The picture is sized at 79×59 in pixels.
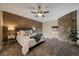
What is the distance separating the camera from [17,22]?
7.72 feet

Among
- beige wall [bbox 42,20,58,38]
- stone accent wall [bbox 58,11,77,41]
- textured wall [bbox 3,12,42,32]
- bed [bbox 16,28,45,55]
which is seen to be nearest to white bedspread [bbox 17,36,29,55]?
bed [bbox 16,28,45,55]

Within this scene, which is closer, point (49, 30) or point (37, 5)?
point (37, 5)

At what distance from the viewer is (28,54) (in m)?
2.31

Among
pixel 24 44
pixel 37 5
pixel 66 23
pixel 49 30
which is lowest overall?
pixel 24 44

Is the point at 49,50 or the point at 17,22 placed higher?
the point at 17,22

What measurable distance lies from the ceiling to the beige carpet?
681 mm

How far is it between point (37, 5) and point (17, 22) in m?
0.66

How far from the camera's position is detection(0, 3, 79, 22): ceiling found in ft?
7.32

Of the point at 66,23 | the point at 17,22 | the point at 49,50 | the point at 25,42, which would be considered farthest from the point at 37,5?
the point at 49,50

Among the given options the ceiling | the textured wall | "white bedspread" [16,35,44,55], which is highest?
the ceiling

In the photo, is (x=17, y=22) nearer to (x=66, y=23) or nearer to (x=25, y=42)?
(x=25, y=42)

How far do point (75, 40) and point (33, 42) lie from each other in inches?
41.1

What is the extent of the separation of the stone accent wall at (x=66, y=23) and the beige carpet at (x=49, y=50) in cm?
20

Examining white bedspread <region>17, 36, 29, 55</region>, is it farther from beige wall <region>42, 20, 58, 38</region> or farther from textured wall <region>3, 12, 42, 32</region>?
beige wall <region>42, 20, 58, 38</region>
